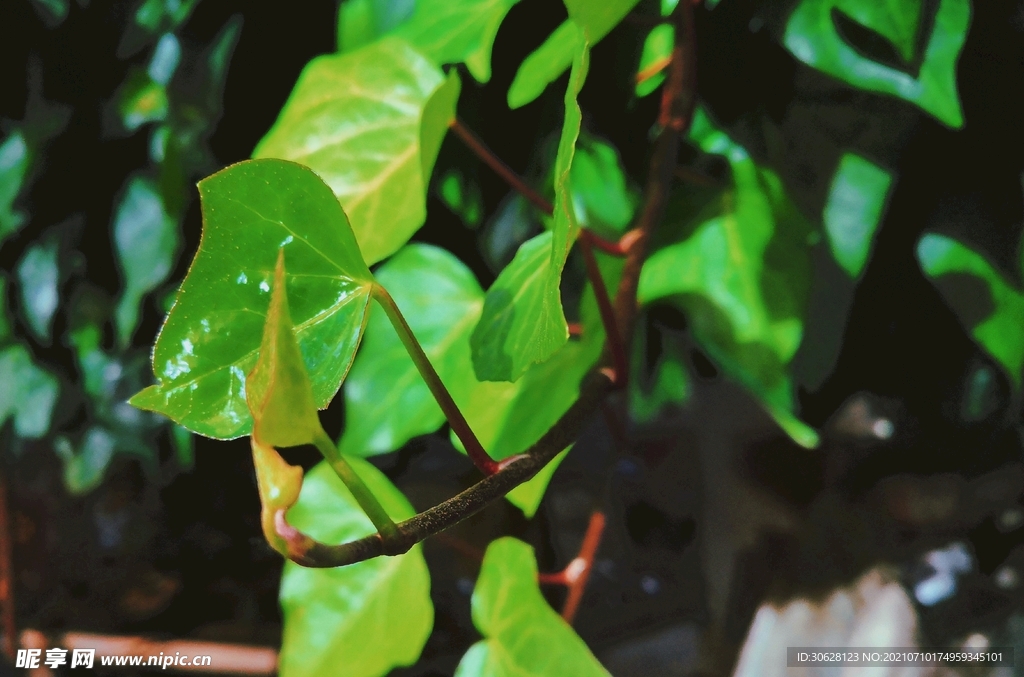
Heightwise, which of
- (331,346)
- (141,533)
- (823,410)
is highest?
(331,346)

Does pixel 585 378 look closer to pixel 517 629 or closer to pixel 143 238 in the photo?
pixel 517 629

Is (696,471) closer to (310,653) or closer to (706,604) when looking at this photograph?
(706,604)

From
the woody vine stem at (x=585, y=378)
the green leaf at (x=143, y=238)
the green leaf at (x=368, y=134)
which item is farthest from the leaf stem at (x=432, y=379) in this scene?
the green leaf at (x=143, y=238)

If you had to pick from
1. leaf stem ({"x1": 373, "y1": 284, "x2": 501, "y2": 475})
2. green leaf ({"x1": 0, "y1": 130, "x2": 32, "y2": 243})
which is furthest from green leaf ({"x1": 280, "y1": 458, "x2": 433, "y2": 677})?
green leaf ({"x1": 0, "y1": 130, "x2": 32, "y2": 243})

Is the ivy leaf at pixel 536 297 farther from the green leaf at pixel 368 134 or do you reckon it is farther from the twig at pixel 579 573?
the twig at pixel 579 573

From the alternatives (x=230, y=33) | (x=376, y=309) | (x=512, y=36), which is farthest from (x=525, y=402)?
(x=230, y=33)

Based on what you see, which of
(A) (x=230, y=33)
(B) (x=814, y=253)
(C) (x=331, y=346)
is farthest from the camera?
(A) (x=230, y=33)
